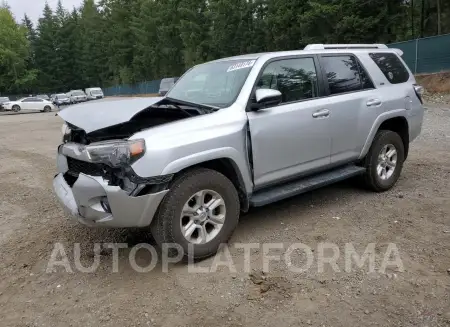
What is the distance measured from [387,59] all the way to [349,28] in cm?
2795

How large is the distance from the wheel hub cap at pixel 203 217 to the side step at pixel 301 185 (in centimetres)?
41

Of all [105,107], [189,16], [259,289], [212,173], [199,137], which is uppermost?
[189,16]

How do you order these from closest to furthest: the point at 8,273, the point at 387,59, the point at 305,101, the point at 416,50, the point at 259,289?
the point at 259,289
the point at 8,273
the point at 305,101
the point at 387,59
the point at 416,50

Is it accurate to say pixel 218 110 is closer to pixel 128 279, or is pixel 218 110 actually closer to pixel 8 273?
pixel 128 279

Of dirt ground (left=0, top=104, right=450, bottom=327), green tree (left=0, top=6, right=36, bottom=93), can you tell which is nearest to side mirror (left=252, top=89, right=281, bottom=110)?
dirt ground (left=0, top=104, right=450, bottom=327)

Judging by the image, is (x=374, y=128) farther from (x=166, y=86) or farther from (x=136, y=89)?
(x=136, y=89)

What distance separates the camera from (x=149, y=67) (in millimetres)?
64688

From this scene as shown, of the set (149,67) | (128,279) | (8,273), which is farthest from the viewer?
(149,67)

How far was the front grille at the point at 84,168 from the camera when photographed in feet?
11.6

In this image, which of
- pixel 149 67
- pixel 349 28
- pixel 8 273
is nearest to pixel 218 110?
pixel 8 273

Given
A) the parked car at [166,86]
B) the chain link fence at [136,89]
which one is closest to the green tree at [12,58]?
the chain link fence at [136,89]

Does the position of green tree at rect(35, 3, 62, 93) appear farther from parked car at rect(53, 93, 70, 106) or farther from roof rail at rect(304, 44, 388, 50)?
roof rail at rect(304, 44, 388, 50)

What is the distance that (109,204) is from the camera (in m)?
3.36

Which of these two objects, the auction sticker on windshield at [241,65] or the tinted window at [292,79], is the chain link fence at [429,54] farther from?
the auction sticker on windshield at [241,65]
